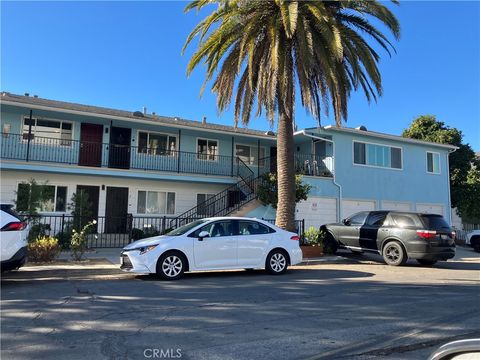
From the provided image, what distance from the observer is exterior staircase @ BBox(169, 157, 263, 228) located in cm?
2141

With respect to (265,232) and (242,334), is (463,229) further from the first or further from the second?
(242,334)

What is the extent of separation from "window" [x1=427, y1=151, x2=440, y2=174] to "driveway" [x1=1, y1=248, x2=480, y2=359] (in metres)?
18.3

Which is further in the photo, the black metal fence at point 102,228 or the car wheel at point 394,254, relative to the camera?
the black metal fence at point 102,228

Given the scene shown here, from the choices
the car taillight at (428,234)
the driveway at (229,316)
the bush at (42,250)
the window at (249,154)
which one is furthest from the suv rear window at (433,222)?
the window at (249,154)

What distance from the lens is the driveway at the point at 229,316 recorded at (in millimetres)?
5234

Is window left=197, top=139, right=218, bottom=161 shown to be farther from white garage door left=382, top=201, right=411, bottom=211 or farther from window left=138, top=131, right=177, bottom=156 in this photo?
white garage door left=382, top=201, right=411, bottom=211

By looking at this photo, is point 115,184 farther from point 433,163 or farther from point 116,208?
point 433,163

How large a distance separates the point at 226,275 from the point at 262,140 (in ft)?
48.0

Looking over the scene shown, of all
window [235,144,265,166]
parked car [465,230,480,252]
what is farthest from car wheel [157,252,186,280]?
parked car [465,230,480,252]

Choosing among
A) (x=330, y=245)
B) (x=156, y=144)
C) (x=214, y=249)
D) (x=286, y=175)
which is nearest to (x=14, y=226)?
(x=214, y=249)

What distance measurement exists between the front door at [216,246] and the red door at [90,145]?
1166cm

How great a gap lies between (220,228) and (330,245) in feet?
23.8

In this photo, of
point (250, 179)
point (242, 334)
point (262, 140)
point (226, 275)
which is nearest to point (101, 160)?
point (250, 179)

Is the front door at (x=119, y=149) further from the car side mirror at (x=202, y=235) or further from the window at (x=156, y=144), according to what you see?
the car side mirror at (x=202, y=235)
